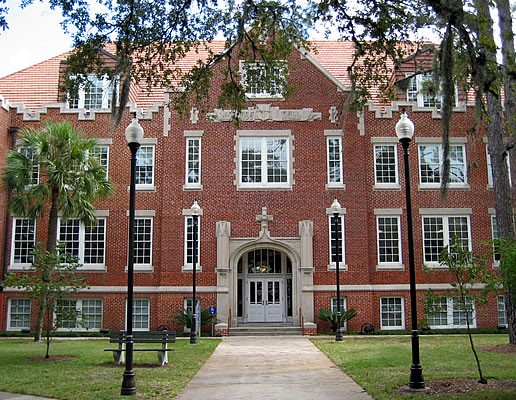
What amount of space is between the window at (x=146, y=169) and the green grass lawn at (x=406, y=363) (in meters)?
10.8

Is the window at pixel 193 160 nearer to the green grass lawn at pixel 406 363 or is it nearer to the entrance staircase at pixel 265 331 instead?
the entrance staircase at pixel 265 331

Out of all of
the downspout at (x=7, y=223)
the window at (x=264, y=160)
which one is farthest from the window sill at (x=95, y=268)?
the window at (x=264, y=160)

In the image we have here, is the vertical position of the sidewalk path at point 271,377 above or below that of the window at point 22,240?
below

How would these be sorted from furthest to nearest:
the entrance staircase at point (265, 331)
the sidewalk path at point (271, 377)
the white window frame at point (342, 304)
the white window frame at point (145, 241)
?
the white window frame at point (145, 241), the white window frame at point (342, 304), the entrance staircase at point (265, 331), the sidewalk path at point (271, 377)

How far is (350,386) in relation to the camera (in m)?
11.2

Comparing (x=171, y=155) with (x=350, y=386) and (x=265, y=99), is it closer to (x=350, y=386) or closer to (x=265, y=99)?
(x=265, y=99)

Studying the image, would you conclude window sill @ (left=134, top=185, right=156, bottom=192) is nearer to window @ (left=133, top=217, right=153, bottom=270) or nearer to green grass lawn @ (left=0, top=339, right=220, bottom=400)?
window @ (left=133, top=217, right=153, bottom=270)

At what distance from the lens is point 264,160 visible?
26.5 metres

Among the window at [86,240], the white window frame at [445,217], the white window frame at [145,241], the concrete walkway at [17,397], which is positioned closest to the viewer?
the concrete walkway at [17,397]

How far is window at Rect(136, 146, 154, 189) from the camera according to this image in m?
26.7

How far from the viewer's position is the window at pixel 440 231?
2648 centimetres

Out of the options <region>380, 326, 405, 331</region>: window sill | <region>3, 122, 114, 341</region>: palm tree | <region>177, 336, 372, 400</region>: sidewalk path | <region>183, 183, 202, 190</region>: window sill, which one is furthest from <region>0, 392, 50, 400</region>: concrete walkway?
<region>380, 326, 405, 331</region>: window sill

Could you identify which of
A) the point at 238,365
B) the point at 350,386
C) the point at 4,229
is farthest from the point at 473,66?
the point at 4,229

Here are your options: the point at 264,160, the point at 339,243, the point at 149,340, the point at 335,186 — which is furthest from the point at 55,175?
the point at 339,243
